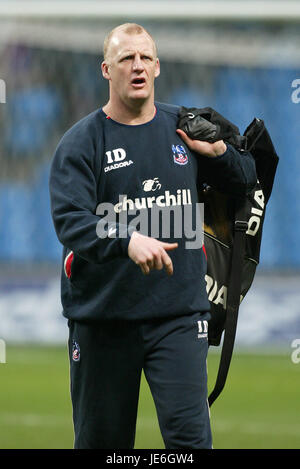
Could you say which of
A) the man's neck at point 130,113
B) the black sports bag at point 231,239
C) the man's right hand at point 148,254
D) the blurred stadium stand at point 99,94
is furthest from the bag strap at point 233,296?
the blurred stadium stand at point 99,94

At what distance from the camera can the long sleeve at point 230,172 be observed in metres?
3.91

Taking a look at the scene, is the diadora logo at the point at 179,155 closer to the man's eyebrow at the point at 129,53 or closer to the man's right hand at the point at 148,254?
the man's eyebrow at the point at 129,53

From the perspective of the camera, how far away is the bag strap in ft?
13.4

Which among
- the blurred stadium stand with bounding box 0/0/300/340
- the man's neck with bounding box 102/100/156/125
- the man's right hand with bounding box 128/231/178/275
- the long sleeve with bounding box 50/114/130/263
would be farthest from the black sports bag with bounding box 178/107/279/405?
the blurred stadium stand with bounding box 0/0/300/340

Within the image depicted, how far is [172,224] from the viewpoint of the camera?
3824 millimetres

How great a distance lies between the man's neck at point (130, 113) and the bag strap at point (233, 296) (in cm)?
63

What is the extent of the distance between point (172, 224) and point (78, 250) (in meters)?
0.45

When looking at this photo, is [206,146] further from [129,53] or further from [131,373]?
[131,373]

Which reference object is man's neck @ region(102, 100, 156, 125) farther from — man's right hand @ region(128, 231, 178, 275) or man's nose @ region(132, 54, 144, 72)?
man's right hand @ region(128, 231, 178, 275)

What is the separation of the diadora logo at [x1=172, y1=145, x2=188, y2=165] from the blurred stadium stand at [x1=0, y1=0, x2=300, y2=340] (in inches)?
377

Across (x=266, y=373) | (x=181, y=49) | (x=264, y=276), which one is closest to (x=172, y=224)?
(x=266, y=373)
